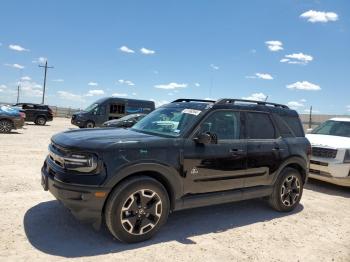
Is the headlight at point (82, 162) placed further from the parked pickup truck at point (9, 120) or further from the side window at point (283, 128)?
the parked pickup truck at point (9, 120)

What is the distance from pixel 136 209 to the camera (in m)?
4.60

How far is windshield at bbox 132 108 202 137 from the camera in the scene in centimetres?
530

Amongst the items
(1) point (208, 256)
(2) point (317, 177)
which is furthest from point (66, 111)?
(1) point (208, 256)

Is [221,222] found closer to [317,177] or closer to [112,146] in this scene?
[112,146]

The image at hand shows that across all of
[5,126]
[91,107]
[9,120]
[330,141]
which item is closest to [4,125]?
[5,126]

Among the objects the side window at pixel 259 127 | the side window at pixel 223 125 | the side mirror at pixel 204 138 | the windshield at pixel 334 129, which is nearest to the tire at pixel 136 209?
the side mirror at pixel 204 138

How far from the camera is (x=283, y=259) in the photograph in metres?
4.56

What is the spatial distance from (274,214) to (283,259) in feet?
6.42

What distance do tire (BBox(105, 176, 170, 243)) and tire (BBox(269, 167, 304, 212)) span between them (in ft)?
8.04

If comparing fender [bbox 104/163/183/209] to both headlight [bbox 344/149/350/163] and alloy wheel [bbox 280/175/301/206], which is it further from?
headlight [bbox 344/149/350/163]

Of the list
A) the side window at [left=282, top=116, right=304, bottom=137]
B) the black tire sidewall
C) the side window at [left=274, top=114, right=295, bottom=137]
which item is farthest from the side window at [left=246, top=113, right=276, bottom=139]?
the black tire sidewall

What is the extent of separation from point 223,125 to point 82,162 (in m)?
2.32

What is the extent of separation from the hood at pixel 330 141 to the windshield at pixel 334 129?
416 mm

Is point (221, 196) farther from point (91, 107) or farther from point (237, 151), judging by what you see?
point (91, 107)
